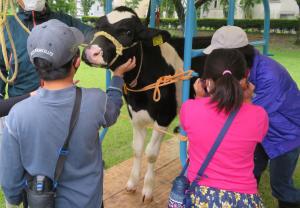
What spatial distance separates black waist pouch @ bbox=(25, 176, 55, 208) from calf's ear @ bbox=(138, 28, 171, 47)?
1.67 meters

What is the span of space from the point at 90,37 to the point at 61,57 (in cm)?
152

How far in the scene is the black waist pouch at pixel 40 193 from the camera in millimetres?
1605

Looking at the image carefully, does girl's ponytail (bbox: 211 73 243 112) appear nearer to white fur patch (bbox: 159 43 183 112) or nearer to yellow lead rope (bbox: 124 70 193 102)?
yellow lead rope (bbox: 124 70 193 102)

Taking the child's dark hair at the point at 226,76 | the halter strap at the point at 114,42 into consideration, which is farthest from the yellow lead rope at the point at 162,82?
the child's dark hair at the point at 226,76

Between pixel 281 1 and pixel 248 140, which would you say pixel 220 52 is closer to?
pixel 248 140

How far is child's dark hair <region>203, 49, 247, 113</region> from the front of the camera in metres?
1.73

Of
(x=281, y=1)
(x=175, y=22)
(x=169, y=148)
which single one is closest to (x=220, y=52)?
(x=169, y=148)

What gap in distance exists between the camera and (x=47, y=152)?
64.8 inches

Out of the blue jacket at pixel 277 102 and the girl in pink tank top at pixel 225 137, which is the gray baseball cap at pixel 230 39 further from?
the girl in pink tank top at pixel 225 137

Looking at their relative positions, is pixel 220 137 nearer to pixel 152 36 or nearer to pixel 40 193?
pixel 40 193

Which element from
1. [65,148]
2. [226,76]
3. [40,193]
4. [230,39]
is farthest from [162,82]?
[40,193]

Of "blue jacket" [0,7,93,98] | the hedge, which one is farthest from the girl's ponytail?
the hedge

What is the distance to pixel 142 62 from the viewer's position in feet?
10.5

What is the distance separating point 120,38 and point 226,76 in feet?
4.35
